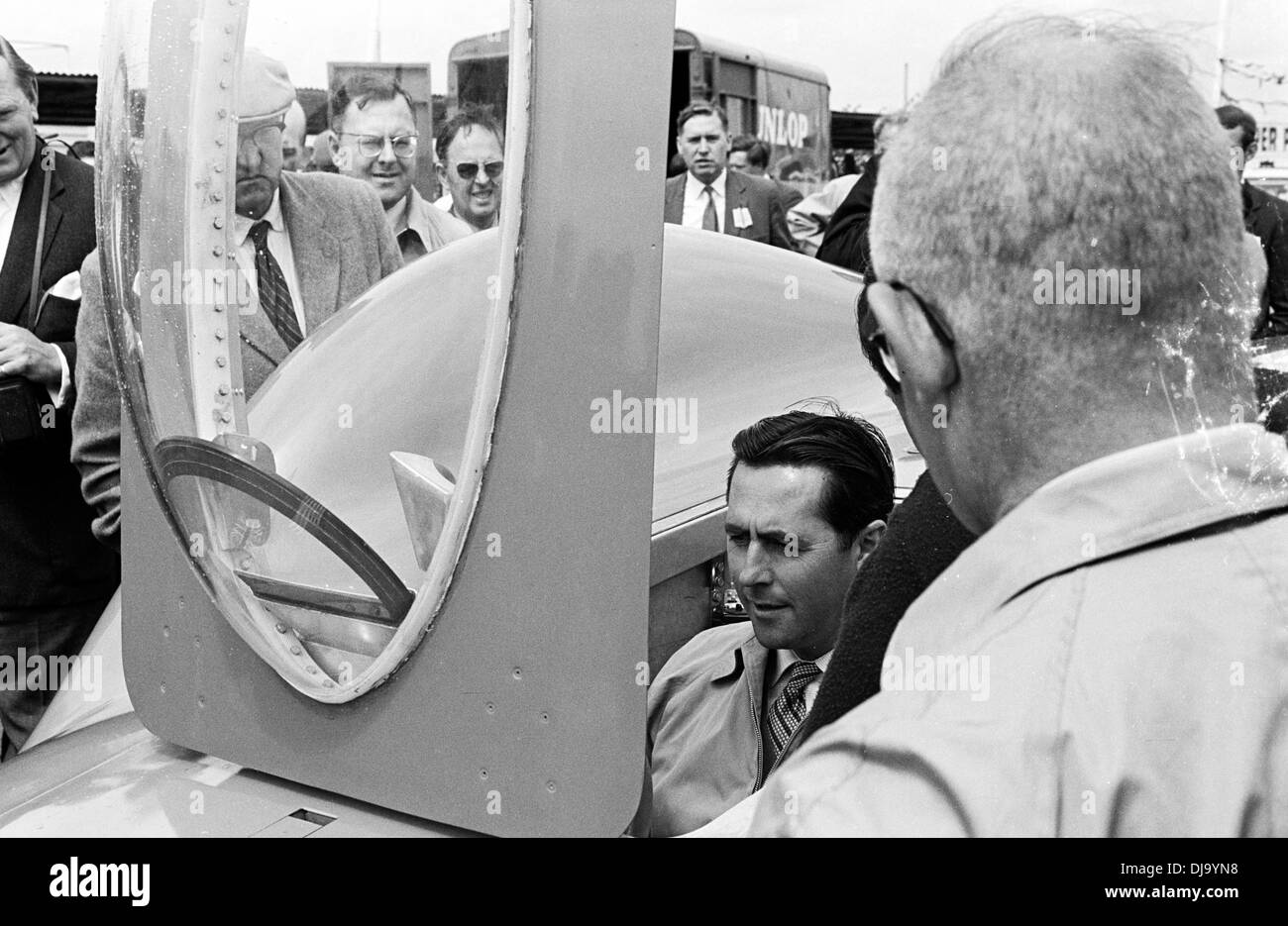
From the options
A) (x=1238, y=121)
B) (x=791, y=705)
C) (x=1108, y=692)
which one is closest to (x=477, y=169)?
(x=1238, y=121)

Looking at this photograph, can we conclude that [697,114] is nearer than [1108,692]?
No

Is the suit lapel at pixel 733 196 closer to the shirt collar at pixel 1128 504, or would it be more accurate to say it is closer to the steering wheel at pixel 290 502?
the steering wheel at pixel 290 502

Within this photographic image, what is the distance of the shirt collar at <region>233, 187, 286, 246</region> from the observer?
1457 millimetres

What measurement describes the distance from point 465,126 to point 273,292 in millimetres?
387

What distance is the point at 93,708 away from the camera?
1.77m

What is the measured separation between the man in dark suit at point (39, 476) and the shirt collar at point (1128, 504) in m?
2.45

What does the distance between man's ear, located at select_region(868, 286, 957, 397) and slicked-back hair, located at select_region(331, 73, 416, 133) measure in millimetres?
673

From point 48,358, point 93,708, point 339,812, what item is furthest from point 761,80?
point 48,358

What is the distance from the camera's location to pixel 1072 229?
782mm

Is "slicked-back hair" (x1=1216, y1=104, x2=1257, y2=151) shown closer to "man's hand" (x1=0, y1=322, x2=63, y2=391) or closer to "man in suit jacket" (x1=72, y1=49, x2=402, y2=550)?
"man in suit jacket" (x1=72, y1=49, x2=402, y2=550)

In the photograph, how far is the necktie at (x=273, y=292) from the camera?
1477 mm

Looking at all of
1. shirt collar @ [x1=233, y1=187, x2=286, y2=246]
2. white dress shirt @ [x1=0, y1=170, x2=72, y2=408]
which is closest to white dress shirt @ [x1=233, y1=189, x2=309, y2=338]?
shirt collar @ [x1=233, y1=187, x2=286, y2=246]

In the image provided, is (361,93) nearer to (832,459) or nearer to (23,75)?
(832,459)

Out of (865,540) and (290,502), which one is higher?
(290,502)
